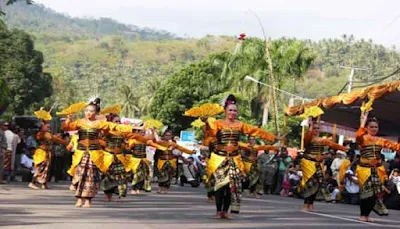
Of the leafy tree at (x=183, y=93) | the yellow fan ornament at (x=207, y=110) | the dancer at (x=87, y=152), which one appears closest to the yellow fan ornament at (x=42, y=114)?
the dancer at (x=87, y=152)

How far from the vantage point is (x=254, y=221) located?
14625mm

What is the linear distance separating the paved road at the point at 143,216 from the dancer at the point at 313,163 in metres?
0.55

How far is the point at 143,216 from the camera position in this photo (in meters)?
14.8

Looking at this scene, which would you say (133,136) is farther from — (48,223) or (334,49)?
(334,49)

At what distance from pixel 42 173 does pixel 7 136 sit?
9.18 ft

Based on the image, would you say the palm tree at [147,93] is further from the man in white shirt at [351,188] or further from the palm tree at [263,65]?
the man in white shirt at [351,188]

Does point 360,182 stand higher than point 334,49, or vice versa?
point 334,49

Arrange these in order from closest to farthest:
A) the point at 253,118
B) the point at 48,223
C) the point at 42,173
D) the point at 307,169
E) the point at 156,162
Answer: the point at 48,223
the point at 307,169
the point at 42,173
the point at 156,162
the point at 253,118

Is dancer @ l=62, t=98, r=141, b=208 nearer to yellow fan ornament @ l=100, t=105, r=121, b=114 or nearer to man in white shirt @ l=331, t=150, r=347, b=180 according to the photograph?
yellow fan ornament @ l=100, t=105, r=121, b=114

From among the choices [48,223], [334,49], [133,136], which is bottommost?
[48,223]

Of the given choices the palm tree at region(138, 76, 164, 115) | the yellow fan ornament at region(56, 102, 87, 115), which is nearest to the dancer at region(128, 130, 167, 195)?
the yellow fan ornament at region(56, 102, 87, 115)

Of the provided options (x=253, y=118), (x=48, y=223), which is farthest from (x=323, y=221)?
(x=253, y=118)

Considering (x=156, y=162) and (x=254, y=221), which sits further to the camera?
(x=156, y=162)

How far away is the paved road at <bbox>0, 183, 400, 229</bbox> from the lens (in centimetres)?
1306
